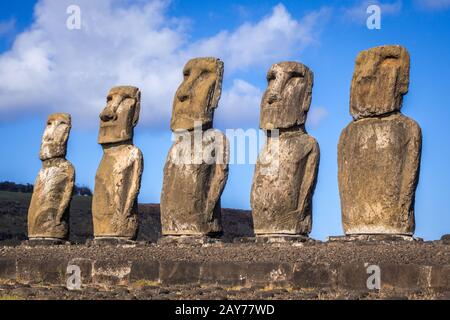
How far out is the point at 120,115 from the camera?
59.4 feet

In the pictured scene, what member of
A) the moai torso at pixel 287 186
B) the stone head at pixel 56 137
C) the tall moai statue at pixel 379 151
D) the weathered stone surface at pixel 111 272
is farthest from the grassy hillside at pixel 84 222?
the tall moai statue at pixel 379 151

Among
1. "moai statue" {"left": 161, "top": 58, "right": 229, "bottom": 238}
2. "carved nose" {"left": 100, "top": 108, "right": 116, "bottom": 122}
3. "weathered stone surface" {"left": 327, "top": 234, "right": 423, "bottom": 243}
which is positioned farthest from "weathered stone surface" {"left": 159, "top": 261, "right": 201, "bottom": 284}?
"carved nose" {"left": 100, "top": 108, "right": 116, "bottom": 122}

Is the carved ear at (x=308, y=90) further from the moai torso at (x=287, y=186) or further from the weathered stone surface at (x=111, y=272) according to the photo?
the weathered stone surface at (x=111, y=272)

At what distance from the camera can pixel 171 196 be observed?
1634 centimetres

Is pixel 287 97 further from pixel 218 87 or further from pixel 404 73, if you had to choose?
pixel 404 73

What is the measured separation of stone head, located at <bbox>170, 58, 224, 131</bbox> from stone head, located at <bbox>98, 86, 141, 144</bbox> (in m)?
1.48

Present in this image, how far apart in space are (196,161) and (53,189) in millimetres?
4382

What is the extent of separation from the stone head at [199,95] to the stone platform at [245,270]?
2252mm

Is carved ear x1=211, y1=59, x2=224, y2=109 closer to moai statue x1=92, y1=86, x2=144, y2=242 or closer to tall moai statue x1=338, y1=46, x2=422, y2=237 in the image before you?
moai statue x1=92, y1=86, x2=144, y2=242

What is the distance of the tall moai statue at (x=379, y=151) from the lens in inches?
536

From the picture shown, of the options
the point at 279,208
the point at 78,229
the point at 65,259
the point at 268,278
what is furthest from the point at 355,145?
the point at 78,229

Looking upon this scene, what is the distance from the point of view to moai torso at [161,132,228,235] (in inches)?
632

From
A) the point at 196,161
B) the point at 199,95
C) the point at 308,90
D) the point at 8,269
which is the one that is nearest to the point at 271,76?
the point at 308,90
